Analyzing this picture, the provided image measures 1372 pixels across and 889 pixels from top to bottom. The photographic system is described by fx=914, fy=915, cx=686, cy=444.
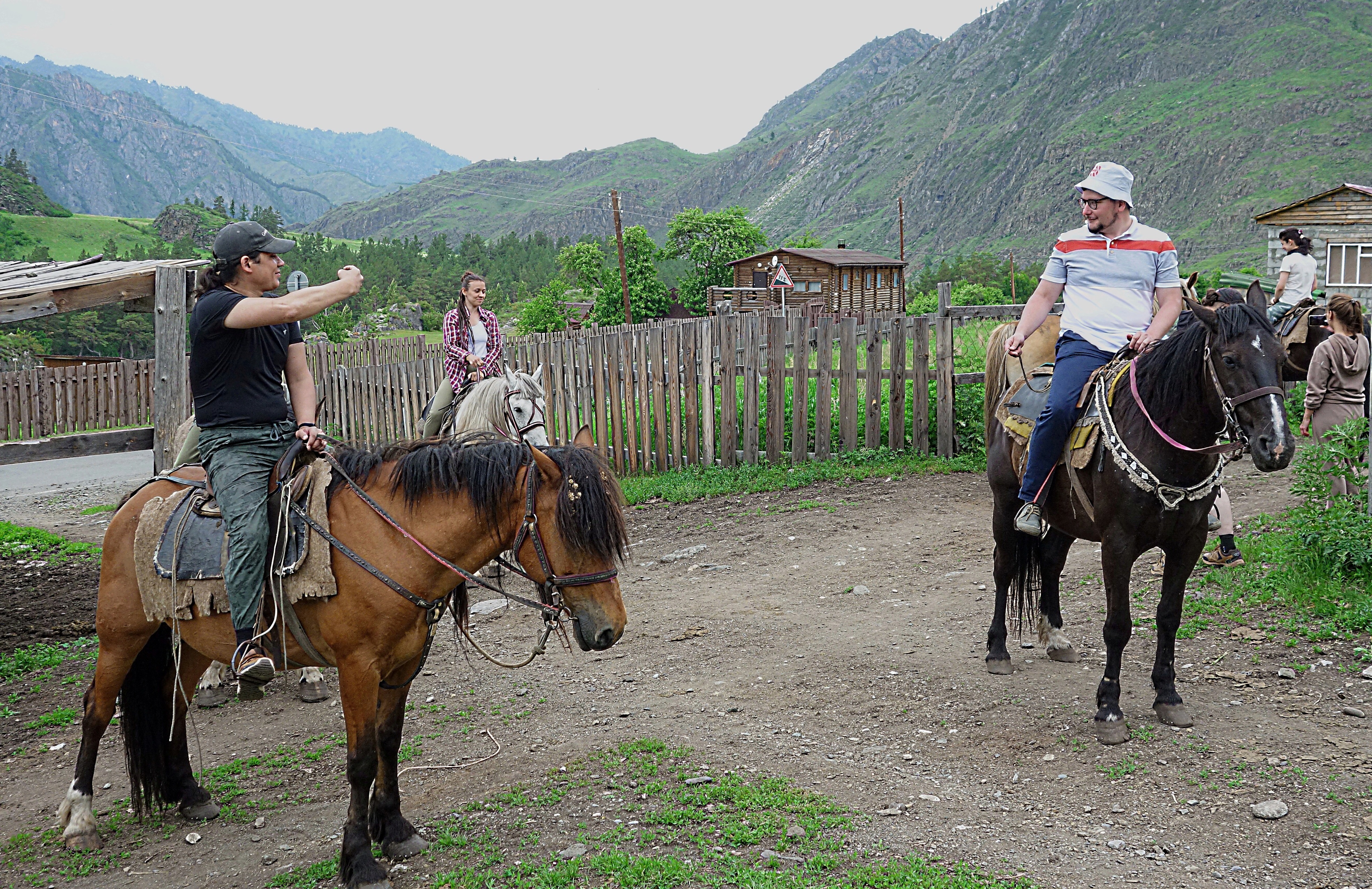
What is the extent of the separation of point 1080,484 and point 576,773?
9.94 ft

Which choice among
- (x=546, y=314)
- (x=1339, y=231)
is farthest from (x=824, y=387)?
(x=546, y=314)

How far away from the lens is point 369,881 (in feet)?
11.7

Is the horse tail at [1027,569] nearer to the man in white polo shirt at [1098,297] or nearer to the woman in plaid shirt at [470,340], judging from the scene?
the man in white polo shirt at [1098,297]

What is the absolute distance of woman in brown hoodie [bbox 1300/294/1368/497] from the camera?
7.85 meters

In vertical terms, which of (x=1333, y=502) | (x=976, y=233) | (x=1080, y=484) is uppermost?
(x=976, y=233)

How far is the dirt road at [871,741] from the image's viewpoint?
3.70m

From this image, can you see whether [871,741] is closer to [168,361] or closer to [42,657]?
[168,361]

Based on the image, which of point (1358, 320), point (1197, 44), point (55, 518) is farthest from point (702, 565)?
point (1197, 44)

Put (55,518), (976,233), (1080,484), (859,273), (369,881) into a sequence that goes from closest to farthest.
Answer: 1. (369,881)
2. (1080,484)
3. (55,518)
4. (859,273)
5. (976,233)

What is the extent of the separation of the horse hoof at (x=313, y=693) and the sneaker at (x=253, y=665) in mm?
2371

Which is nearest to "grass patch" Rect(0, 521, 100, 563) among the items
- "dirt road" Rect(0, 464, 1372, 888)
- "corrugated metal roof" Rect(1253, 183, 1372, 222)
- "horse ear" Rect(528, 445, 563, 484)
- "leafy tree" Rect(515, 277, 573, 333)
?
"dirt road" Rect(0, 464, 1372, 888)

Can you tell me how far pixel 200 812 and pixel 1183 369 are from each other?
523 cm

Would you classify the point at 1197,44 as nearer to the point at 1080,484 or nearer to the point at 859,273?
the point at 859,273

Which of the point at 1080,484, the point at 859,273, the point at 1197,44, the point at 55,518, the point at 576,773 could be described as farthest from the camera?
the point at 1197,44
